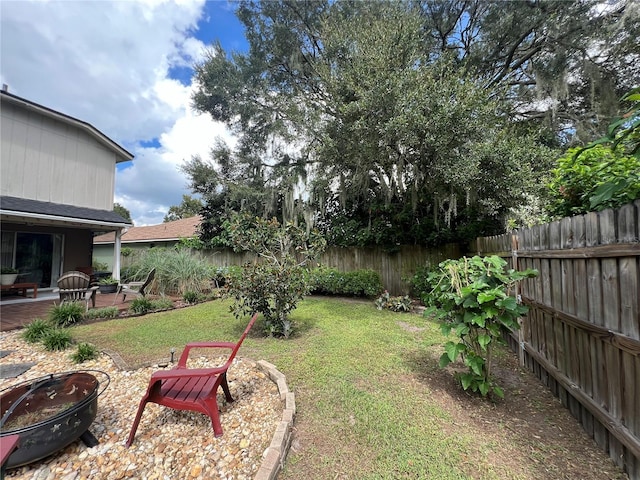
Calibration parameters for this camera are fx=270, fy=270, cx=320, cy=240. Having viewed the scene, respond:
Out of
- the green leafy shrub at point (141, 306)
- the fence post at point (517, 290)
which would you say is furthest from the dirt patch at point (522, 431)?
the green leafy shrub at point (141, 306)

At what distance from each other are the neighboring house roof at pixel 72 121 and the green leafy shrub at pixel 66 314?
6.62 metres

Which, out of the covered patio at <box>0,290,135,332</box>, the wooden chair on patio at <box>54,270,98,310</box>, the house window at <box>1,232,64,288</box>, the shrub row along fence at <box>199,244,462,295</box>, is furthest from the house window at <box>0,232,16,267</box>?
the shrub row along fence at <box>199,244,462,295</box>

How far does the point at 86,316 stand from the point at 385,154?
6906 mm

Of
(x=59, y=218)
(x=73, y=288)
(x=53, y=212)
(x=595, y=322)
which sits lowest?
(x=73, y=288)

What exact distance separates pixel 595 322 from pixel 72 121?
42.1ft

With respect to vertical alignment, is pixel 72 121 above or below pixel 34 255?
above

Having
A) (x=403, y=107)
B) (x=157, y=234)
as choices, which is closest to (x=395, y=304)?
(x=403, y=107)

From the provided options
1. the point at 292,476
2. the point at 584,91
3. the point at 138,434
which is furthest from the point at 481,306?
the point at 584,91

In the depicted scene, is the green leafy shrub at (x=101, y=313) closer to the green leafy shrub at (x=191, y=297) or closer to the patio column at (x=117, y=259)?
the green leafy shrub at (x=191, y=297)

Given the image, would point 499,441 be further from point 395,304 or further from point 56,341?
point 56,341

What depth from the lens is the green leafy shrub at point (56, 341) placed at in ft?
12.5

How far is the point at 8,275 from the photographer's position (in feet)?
24.4

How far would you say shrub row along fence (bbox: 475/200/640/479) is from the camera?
5.57ft

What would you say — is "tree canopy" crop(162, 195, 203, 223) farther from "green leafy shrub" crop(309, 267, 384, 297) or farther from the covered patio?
"green leafy shrub" crop(309, 267, 384, 297)
